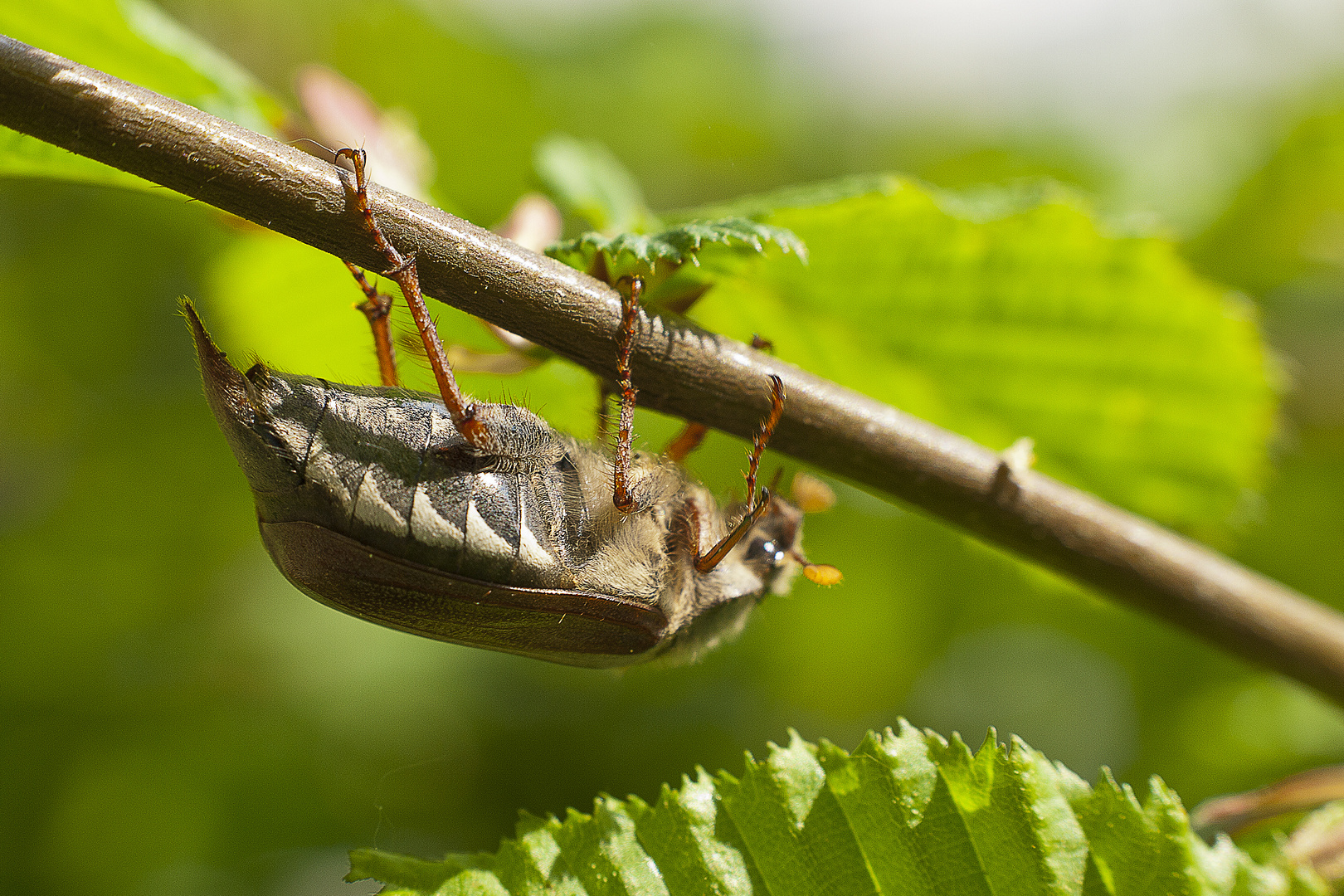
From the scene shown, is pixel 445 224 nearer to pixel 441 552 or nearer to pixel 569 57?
pixel 441 552

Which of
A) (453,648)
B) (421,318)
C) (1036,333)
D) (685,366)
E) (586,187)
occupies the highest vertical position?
(1036,333)

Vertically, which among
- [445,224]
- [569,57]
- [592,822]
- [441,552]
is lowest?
[592,822]

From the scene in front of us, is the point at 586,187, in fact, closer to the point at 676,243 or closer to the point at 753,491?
the point at 676,243

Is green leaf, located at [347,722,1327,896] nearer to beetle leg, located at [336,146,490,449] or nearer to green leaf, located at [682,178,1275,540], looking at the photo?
beetle leg, located at [336,146,490,449]

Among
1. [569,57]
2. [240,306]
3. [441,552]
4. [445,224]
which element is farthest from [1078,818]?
[569,57]

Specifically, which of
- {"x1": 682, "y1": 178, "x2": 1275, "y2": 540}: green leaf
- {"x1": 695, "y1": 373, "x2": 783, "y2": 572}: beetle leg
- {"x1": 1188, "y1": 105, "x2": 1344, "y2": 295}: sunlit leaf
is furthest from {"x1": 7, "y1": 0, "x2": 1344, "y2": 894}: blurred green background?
{"x1": 695, "y1": 373, "x2": 783, "y2": 572}: beetle leg

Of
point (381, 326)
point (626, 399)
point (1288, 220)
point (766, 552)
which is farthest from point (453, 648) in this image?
point (1288, 220)
